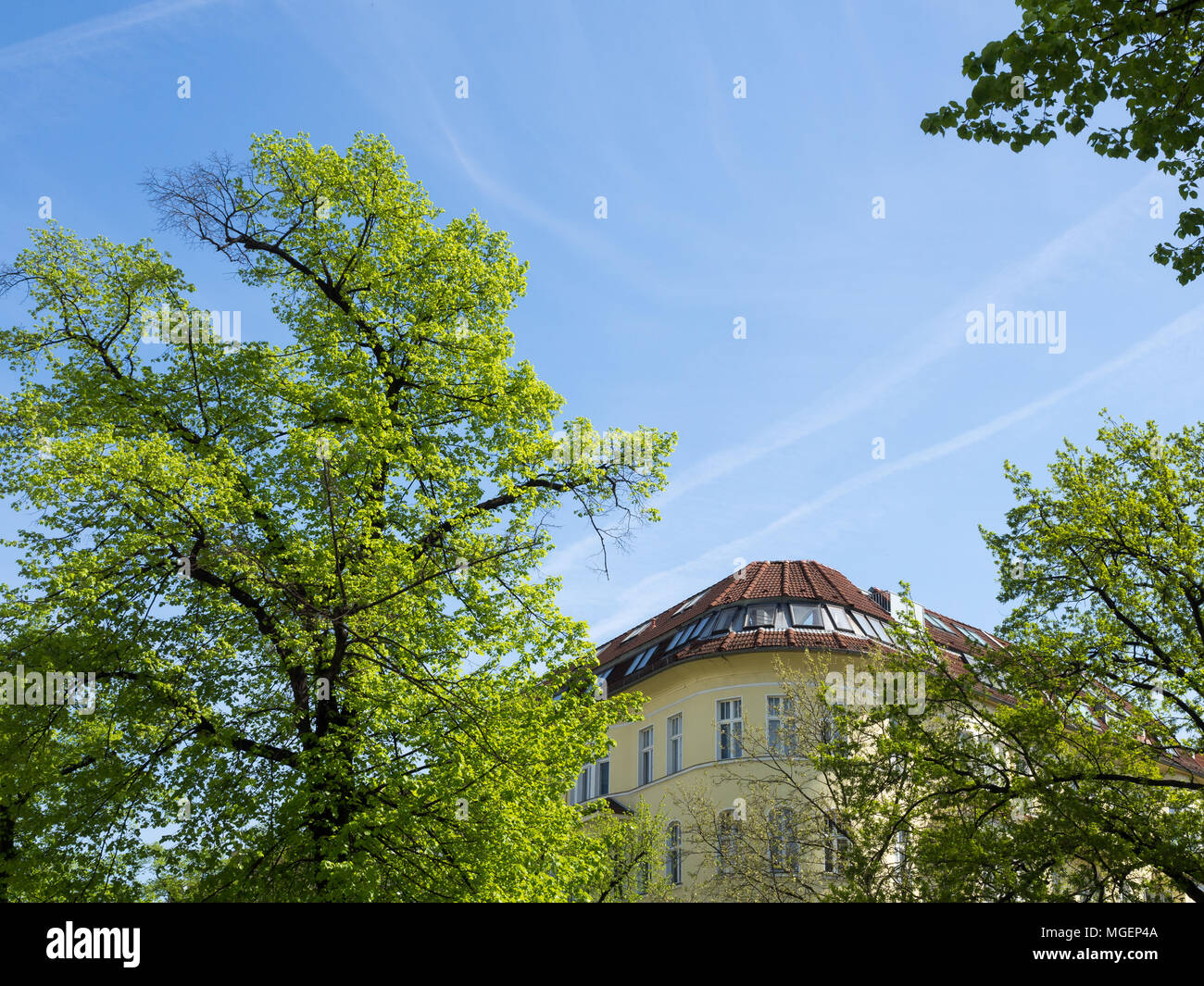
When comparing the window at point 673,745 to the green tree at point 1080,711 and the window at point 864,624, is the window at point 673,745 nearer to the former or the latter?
the window at point 864,624

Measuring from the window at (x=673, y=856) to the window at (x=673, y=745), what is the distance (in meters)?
1.87

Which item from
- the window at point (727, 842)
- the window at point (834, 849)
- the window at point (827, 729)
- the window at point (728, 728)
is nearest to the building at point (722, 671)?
the window at point (728, 728)

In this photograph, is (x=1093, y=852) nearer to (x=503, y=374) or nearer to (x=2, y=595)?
(x=503, y=374)

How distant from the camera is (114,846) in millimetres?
15094

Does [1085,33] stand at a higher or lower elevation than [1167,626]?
higher

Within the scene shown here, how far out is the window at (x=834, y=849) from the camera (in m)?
22.9

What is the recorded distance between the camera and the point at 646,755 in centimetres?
3603

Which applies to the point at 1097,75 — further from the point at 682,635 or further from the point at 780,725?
the point at 682,635

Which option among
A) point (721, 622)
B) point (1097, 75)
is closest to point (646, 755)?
point (721, 622)

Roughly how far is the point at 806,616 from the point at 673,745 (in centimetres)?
629

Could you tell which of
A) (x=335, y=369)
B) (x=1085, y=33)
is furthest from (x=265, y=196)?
(x=1085, y=33)

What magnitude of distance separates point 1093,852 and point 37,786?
15896mm

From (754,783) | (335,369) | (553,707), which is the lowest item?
(754,783)

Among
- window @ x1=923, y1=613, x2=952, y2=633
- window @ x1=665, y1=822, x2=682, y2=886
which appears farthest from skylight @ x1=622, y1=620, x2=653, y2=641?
window @ x1=665, y1=822, x2=682, y2=886
